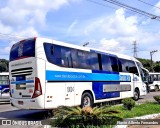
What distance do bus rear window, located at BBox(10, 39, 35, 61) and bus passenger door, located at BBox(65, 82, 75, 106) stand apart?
2208 millimetres

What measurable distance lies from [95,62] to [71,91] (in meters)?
2.79

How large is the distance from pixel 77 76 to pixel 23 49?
2.82 m

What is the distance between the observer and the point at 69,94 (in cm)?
1307

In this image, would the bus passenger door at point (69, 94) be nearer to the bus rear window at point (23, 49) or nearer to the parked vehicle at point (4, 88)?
the bus rear window at point (23, 49)

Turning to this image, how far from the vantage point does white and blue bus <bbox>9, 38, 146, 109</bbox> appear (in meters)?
11.8

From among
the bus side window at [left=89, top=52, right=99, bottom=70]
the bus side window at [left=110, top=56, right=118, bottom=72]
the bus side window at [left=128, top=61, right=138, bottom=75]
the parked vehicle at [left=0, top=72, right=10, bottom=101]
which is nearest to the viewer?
the bus side window at [left=89, top=52, right=99, bottom=70]

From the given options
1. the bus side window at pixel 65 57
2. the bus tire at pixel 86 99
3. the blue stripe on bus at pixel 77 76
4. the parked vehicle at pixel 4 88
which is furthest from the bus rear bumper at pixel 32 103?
the parked vehicle at pixel 4 88

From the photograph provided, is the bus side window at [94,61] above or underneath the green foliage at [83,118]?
above

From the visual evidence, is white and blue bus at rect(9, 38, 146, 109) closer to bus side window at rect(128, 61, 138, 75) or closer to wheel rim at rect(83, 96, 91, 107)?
wheel rim at rect(83, 96, 91, 107)

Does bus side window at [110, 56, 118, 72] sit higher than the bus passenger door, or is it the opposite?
bus side window at [110, 56, 118, 72]

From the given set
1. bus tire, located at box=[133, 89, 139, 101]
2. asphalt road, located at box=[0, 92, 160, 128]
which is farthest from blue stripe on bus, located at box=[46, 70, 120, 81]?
bus tire, located at box=[133, 89, 139, 101]

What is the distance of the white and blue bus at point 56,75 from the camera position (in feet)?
38.6

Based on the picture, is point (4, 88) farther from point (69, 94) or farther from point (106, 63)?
point (69, 94)

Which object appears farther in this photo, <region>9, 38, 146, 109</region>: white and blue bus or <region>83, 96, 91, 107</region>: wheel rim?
<region>83, 96, 91, 107</region>: wheel rim
